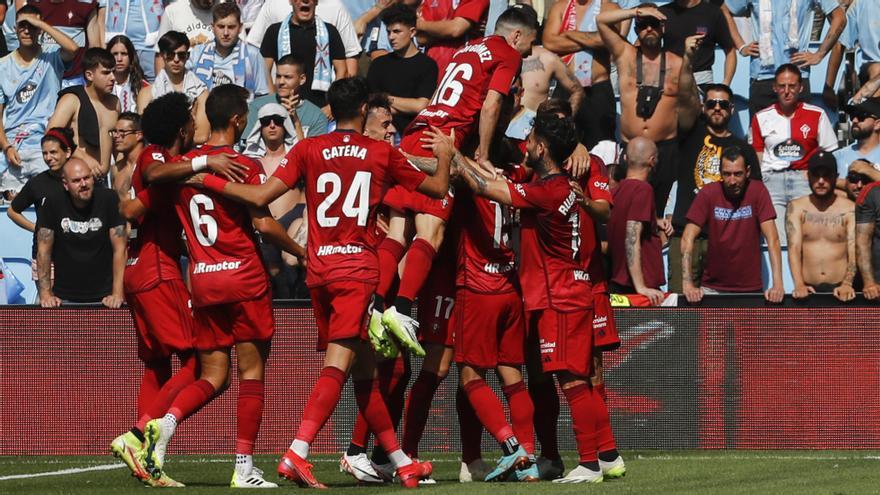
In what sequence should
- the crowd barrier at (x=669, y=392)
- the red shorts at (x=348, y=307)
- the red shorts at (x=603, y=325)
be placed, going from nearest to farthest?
the red shorts at (x=348, y=307)
the red shorts at (x=603, y=325)
the crowd barrier at (x=669, y=392)

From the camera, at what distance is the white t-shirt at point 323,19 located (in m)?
17.2

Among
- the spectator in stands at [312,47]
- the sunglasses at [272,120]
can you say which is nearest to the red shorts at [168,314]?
the sunglasses at [272,120]

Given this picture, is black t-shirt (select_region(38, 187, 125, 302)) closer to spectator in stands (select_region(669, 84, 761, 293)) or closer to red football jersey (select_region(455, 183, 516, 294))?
red football jersey (select_region(455, 183, 516, 294))

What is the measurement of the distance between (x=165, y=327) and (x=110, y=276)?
4.12m

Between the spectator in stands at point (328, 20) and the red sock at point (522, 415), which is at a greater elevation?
the spectator in stands at point (328, 20)

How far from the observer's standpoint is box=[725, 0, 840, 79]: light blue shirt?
16922mm

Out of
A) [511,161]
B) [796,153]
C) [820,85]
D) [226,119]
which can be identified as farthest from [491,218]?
[820,85]

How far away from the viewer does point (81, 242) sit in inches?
566

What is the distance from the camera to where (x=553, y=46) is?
16828 mm

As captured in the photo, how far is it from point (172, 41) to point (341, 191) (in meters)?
7.44

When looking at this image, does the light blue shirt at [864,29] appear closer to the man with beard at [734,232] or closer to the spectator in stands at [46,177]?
the man with beard at [734,232]

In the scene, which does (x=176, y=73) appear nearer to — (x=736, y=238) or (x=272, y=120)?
(x=272, y=120)

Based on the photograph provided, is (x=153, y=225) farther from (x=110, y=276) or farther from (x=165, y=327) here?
(x=110, y=276)

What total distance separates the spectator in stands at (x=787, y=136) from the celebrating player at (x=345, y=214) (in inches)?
277
